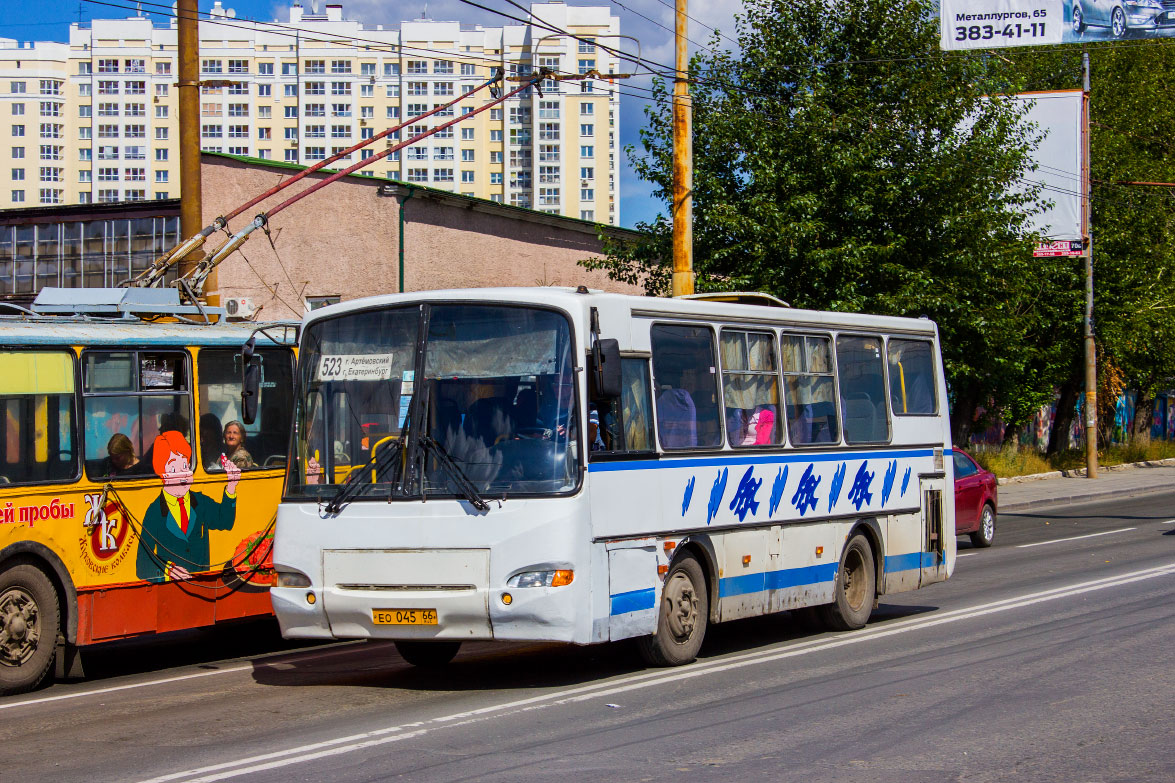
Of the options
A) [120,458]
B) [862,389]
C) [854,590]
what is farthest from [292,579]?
[862,389]

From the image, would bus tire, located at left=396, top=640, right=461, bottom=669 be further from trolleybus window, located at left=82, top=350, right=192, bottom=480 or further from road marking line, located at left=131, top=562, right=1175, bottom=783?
trolleybus window, located at left=82, top=350, right=192, bottom=480

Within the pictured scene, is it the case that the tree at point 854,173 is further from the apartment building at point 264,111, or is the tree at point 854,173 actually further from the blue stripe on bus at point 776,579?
the apartment building at point 264,111

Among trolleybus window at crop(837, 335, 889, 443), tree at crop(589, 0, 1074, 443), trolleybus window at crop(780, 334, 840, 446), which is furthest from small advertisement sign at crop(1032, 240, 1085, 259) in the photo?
trolleybus window at crop(780, 334, 840, 446)

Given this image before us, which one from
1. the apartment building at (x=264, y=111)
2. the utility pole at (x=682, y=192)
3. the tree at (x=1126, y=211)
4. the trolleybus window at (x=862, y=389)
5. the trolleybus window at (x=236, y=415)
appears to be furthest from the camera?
the apartment building at (x=264, y=111)

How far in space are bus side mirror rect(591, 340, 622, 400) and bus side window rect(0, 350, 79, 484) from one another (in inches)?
163

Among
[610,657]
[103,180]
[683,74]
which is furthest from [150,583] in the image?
[103,180]

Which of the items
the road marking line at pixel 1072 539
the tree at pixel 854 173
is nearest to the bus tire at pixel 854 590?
the road marking line at pixel 1072 539

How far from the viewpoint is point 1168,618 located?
1195 centimetres

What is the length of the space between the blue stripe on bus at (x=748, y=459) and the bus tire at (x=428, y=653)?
2.22 metres

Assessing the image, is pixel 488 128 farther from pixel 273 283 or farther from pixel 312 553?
pixel 312 553

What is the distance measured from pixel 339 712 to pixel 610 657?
2.77 meters

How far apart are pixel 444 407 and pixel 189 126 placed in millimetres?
7068

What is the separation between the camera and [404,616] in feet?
28.9

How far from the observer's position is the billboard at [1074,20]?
2964 cm
